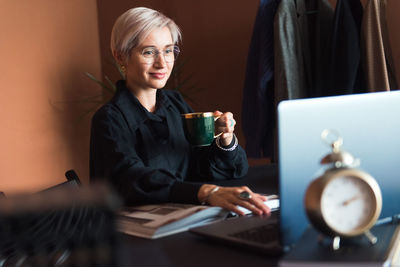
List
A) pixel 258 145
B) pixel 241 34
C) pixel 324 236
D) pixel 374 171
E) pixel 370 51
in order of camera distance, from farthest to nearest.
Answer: pixel 241 34 → pixel 258 145 → pixel 370 51 → pixel 374 171 → pixel 324 236

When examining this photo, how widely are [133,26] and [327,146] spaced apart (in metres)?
1.09

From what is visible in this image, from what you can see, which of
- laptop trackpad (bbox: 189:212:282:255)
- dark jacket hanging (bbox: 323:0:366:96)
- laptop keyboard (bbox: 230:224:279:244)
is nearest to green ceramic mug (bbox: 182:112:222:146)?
laptop trackpad (bbox: 189:212:282:255)

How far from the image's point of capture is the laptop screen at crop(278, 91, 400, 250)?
2.76ft

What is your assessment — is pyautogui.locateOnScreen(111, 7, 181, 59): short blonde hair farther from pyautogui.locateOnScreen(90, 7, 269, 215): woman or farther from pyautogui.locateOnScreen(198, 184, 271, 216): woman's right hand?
pyautogui.locateOnScreen(198, 184, 271, 216): woman's right hand

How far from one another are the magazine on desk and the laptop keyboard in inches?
6.0

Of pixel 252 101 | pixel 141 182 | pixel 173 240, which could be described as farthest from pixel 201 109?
pixel 173 240

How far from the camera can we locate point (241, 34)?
12.5ft

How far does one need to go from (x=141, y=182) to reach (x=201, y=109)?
9.23 ft

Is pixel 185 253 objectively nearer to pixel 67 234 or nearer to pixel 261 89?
pixel 67 234

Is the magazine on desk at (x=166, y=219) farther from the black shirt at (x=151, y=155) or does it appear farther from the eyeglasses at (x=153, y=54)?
the eyeglasses at (x=153, y=54)

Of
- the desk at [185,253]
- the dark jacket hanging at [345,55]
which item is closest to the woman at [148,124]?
the desk at [185,253]

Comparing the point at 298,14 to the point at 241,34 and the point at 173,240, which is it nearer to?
the point at 241,34

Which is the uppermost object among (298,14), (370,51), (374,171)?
(298,14)

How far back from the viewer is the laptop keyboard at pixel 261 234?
34.6 inches
